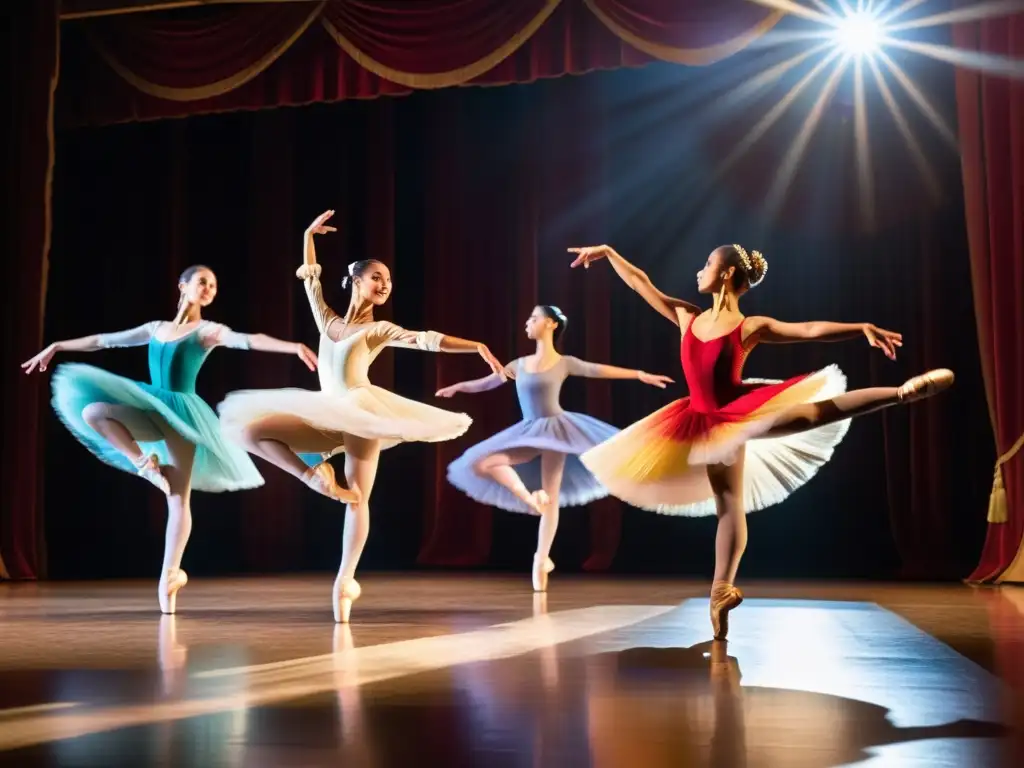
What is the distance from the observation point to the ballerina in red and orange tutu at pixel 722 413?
334cm

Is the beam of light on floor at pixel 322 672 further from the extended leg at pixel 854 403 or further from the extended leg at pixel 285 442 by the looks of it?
the extended leg at pixel 854 403

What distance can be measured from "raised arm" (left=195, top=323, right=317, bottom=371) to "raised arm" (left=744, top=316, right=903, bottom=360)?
1.59 m

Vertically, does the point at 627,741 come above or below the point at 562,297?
below

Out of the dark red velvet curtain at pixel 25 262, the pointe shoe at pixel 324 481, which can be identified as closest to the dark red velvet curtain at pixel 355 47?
the dark red velvet curtain at pixel 25 262

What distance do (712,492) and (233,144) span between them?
530cm

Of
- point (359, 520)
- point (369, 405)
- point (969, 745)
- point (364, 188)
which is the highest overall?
point (364, 188)

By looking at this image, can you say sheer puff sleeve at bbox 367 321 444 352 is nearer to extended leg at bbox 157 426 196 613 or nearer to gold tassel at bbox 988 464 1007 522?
extended leg at bbox 157 426 196 613

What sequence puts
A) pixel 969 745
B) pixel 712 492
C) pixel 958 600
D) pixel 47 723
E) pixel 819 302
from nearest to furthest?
pixel 969 745 → pixel 47 723 → pixel 712 492 → pixel 958 600 → pixel 819 302

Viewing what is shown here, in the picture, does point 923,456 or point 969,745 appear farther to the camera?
point 923,456

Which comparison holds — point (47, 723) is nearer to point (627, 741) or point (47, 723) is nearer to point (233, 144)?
point (627, 741)

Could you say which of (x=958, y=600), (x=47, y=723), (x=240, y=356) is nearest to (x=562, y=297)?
(x=240, y=356)

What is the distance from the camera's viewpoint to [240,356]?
309 inches

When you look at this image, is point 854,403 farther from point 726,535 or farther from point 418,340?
point 418,340

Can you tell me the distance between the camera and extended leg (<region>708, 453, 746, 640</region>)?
3.44 m
